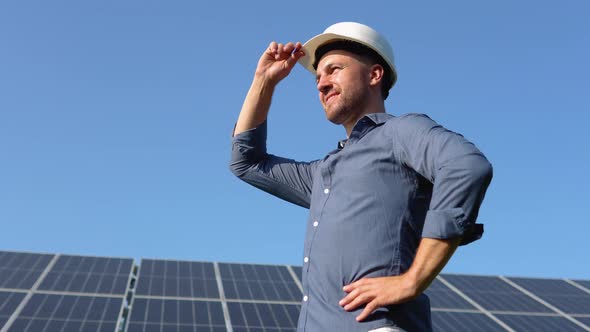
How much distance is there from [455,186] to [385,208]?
1.05ft

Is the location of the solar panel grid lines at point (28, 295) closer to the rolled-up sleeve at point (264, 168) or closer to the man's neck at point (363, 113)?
the rolled-up sleeve at point (264, 168)

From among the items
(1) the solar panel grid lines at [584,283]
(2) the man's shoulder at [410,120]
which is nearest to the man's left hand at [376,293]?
(2) the man's shoulder at [410,120]

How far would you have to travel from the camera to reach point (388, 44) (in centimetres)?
304

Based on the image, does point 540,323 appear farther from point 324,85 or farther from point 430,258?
point 430,258

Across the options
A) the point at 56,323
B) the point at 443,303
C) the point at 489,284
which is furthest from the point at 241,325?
the point at 489,284

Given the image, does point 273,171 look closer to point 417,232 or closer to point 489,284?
point 417,232

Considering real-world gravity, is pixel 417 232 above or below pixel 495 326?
above

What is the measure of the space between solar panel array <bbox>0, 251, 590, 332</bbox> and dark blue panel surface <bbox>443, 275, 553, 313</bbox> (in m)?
0.02

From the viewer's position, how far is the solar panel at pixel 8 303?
11.1 meters

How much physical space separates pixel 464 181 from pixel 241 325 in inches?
363

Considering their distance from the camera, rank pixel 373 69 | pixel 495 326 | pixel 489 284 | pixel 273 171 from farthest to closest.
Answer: pixel 489 284 < pixel 495 326 < pixel 273 171 < pixel 373 69

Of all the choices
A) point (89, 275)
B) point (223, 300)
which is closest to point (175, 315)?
point (223, 300)

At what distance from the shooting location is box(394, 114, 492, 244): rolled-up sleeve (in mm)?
2344

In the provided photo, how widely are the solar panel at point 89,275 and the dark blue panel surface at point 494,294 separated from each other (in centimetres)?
583
